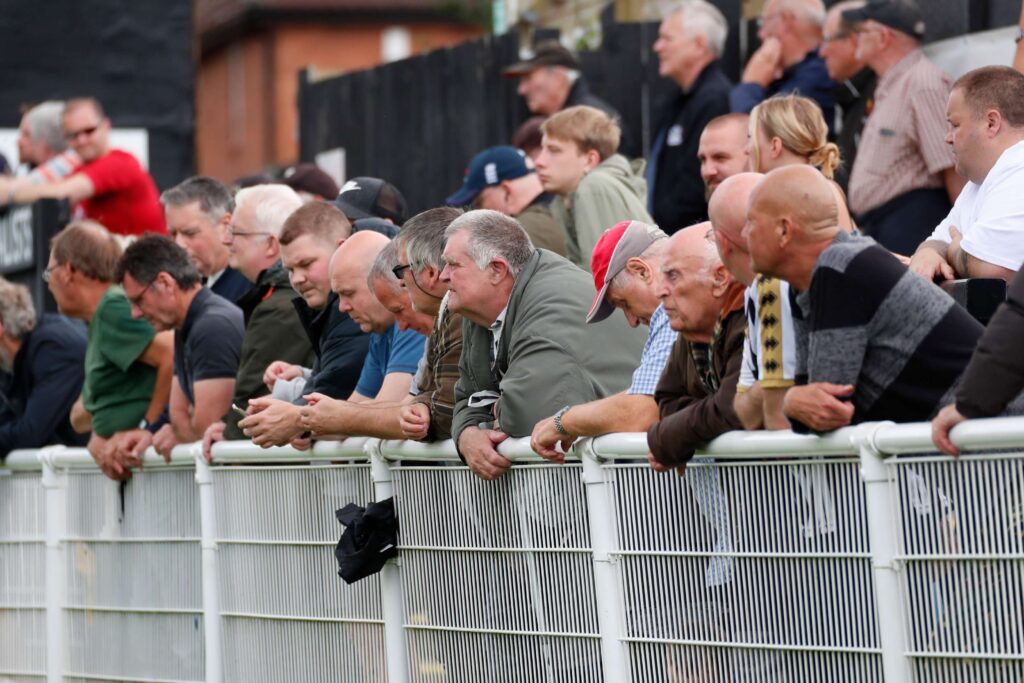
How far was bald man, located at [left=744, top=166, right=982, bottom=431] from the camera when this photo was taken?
438cm

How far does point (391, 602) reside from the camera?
638cm

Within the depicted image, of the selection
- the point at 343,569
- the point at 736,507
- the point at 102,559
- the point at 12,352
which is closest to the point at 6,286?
the point at 12,352

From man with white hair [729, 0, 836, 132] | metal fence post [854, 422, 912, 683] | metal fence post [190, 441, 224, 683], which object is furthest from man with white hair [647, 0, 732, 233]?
metal fence post [854, 422, 912, 683]

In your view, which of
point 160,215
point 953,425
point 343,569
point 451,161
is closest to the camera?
point 953,425

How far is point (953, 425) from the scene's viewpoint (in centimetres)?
400

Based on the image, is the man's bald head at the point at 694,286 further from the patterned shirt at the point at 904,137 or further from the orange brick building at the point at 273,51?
the orange brick building at the point at 273,51

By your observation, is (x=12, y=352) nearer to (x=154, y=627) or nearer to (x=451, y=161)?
(x=154, y=627)

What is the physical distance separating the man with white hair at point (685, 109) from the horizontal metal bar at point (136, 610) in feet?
12.7

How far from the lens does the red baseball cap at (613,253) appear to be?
5777 mm

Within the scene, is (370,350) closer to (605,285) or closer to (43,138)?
(605,285)

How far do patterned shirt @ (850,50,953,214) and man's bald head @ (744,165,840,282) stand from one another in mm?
3943

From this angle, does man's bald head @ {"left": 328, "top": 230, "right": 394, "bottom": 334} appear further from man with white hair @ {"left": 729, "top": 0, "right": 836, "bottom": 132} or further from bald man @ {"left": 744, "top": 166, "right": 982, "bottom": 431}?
man with white hair @ {"left": 729, "top": 0, "right": 836, "bottom": 132}

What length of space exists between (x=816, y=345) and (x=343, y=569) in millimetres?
2379

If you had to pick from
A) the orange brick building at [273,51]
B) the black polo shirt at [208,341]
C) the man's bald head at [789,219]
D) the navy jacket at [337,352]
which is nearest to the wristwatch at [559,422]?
the man's bald head at [789,219]
